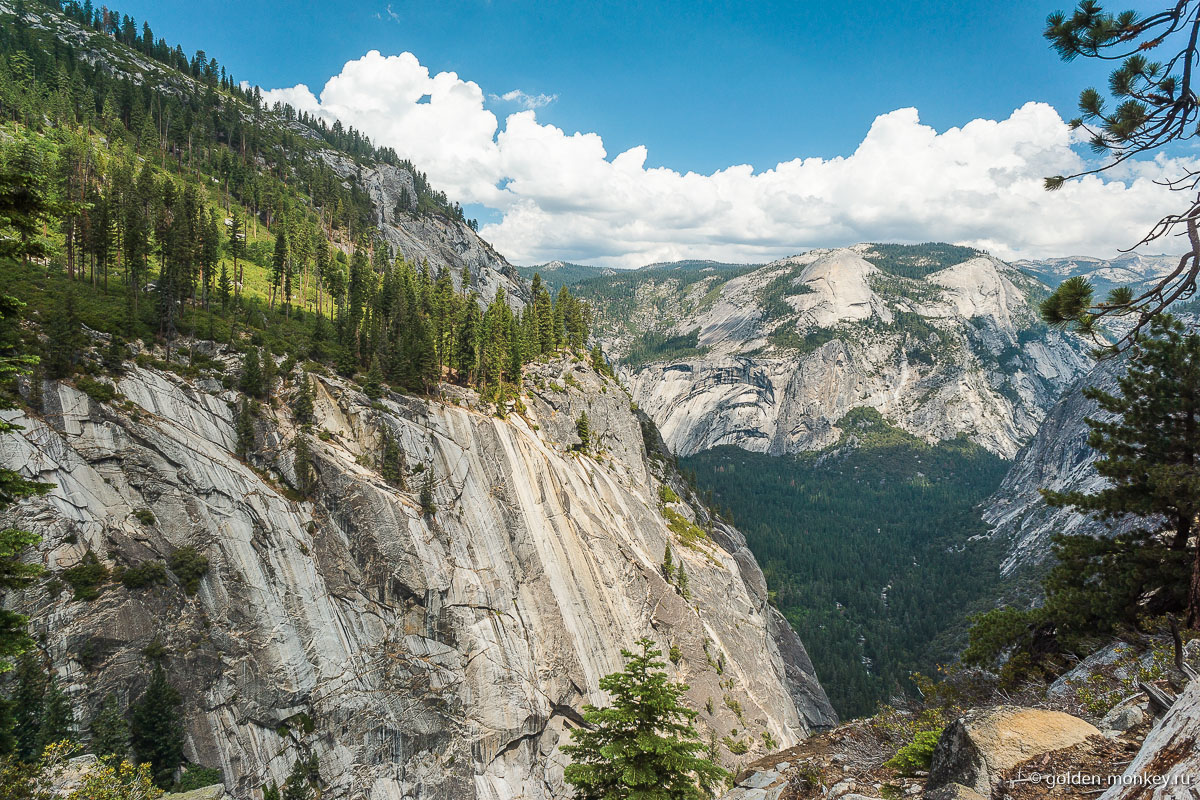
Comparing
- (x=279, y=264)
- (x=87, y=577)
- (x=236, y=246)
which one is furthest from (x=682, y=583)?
(x=236, y=246)

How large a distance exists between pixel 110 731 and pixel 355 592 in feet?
50.4

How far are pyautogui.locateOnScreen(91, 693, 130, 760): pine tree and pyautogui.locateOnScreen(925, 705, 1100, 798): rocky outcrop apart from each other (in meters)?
40.9

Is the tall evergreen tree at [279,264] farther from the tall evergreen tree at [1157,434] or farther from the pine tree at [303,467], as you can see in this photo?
the tall evergreen tree at [1157,434]

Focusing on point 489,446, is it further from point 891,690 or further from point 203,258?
point 891,690

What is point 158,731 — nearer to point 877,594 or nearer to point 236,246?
point 236,246

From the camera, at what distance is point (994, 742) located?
8.64 metres

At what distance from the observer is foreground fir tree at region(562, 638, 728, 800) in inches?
581

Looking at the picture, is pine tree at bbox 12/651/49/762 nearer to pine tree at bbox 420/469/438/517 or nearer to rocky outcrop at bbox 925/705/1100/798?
pine tree at bbox 420/469/438/517

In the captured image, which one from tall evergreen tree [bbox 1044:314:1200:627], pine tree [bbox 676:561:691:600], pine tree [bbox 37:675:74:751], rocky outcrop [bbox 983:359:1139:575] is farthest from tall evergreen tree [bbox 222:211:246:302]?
rocky outcrop [bbox 983:359:1139:575]

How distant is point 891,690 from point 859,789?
121 m

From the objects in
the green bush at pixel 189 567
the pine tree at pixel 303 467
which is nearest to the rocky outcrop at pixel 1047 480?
the pine tree at pixel 303 467

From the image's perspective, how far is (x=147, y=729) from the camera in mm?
32062

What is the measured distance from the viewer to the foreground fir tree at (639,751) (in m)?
14.8

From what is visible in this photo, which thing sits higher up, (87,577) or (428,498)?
(428,498)
